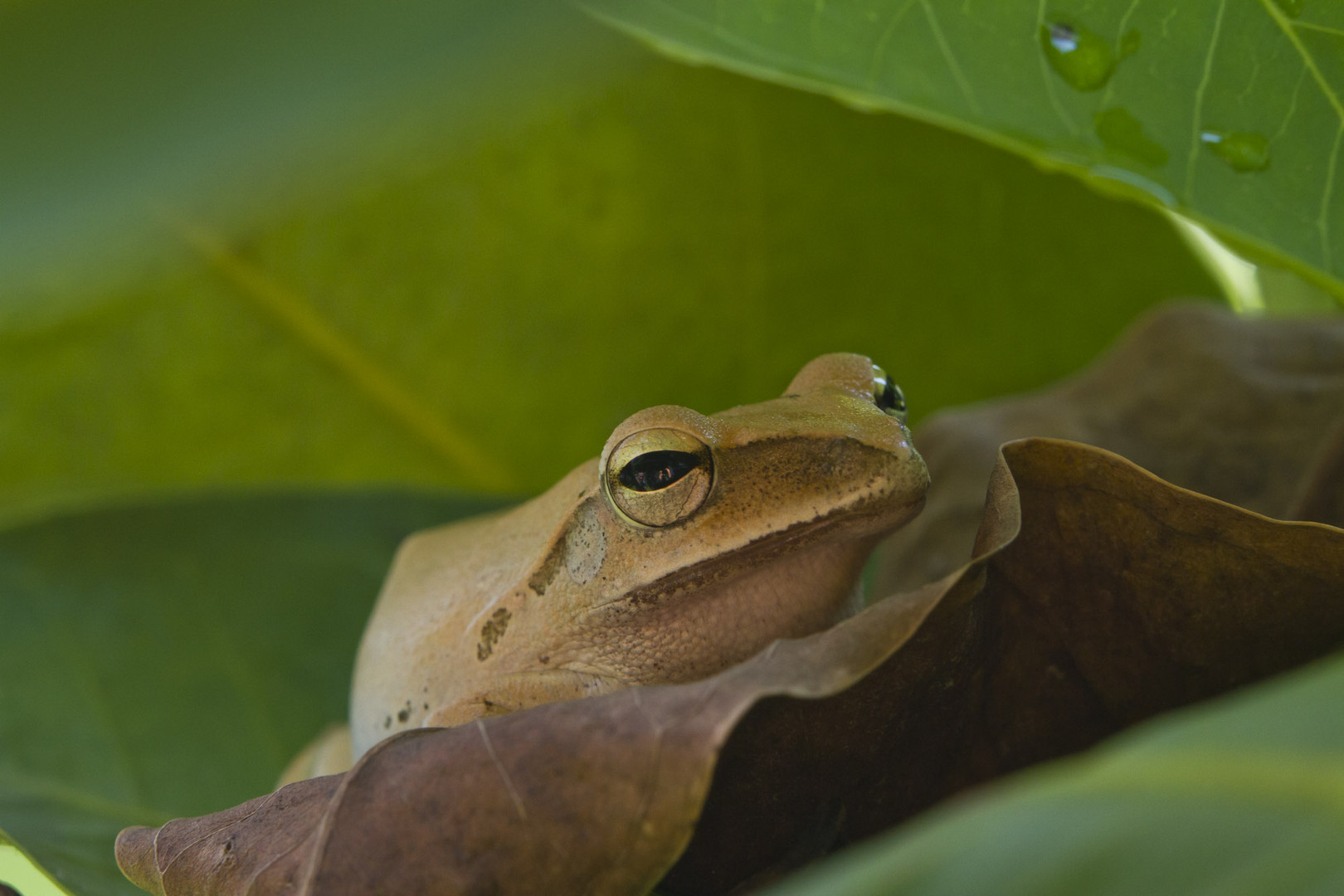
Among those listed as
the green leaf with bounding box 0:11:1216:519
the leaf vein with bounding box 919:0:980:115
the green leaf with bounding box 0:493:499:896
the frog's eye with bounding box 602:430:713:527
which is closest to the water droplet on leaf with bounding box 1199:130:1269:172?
the leaf vein with bounding box 919:0:980:115

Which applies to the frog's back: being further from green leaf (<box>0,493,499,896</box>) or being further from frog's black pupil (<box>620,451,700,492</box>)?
green leaf (<box>0,493,499,896</box>)

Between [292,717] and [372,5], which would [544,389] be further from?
[372,5]

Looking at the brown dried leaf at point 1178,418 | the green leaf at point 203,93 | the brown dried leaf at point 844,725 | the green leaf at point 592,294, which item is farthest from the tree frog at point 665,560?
the green leaf at point 203,93

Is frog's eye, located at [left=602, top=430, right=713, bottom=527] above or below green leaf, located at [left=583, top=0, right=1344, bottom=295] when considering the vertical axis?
below

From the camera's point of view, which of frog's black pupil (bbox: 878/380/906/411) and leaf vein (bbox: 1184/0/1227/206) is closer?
leaf vein (bbox: 1184/0/1227/206)

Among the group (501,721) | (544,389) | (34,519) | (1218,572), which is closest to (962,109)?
(1218,572)

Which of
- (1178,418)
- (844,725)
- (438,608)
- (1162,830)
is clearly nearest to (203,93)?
(1162,830)

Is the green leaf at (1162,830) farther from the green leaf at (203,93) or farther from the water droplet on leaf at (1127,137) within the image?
the water droplet on leaf at (1127,137)
